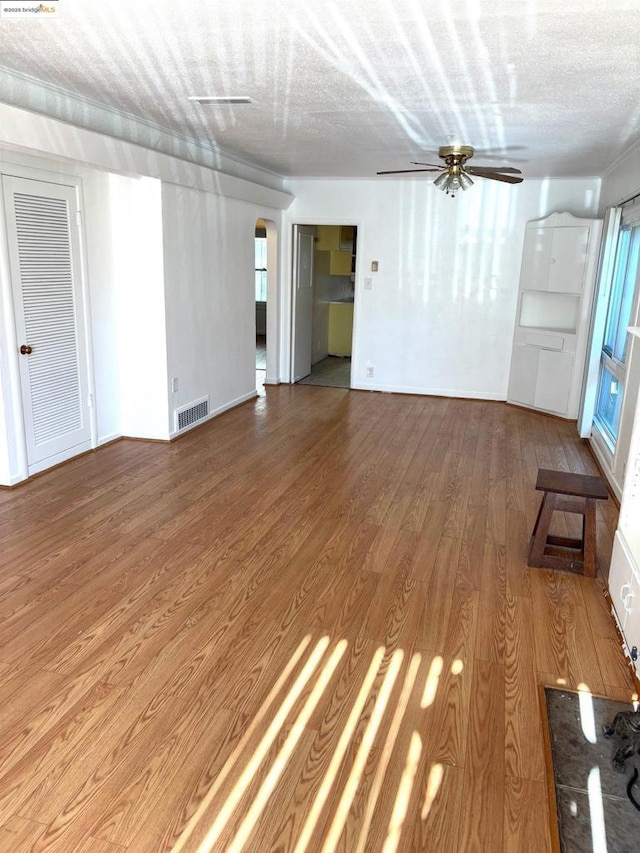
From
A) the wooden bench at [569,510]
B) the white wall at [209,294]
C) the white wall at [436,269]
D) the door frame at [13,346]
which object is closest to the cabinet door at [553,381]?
the white wall at [436,269]

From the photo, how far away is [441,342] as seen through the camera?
7.24 meters

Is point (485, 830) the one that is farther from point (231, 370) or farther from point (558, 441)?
point (231, 370)

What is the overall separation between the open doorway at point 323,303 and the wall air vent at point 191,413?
2204mm

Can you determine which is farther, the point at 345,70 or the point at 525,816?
the point at 345,70

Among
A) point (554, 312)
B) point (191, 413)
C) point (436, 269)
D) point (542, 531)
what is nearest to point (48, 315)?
point (191, 413)

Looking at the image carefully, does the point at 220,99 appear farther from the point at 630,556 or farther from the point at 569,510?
the point at 630,556

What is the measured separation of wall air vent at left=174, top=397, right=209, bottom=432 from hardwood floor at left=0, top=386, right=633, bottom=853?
0.80 m

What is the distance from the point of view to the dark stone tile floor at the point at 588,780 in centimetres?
175

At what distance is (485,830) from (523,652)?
0.92 metres

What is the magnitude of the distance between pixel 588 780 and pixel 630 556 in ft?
3.20

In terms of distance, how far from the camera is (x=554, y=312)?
23.0 feet

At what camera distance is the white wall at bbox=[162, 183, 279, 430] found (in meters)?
5.12

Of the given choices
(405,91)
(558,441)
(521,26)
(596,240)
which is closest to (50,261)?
(405,91)

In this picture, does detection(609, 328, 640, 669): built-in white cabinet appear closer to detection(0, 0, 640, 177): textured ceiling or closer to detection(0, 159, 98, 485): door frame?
detection(0, 0, 640, 177): textured ceiling
